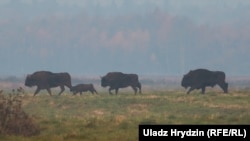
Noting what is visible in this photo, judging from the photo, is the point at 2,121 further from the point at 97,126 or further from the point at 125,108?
the point at 125,108

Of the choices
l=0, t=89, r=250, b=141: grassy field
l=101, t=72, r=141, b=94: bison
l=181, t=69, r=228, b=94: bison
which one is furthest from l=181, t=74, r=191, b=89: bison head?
l=0, t=89, r=250, b=141: grassy field

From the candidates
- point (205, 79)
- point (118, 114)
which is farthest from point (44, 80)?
point (118, 114)

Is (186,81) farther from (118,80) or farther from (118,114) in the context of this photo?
(118,114)

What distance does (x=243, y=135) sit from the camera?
16.8 m

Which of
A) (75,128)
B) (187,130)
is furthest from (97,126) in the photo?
(187,130)

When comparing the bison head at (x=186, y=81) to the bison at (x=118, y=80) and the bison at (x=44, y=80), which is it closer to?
the bison at (x=118, y=80)

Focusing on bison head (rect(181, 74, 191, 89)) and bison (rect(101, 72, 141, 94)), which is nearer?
bison head (rect(181, 74, 191, 89))

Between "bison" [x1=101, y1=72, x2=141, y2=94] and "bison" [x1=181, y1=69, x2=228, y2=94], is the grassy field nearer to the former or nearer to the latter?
"bison" [x1=181, y1=69, x2=228, y2=94]

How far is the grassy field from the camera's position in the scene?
75.0 feet

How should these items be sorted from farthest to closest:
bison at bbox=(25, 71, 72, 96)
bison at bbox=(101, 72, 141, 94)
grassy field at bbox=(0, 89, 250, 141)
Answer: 1. bison at bbox=(101, 72, 141, 94)
2. bison at bbox=(25, 71, 72, 96)
3. grassy field at bbox=(0, 89, 250, 141)

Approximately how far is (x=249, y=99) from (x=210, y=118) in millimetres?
15380

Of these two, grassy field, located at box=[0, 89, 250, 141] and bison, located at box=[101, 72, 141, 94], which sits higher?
bison, located at box=[101, 72, 141, 94]

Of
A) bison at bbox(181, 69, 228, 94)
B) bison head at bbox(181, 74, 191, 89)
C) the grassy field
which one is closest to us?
the grassy field

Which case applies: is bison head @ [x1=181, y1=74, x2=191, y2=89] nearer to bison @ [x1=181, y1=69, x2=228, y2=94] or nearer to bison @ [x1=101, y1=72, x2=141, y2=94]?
bison @ [x1=181, y1=69, x2=228, y2=94]
